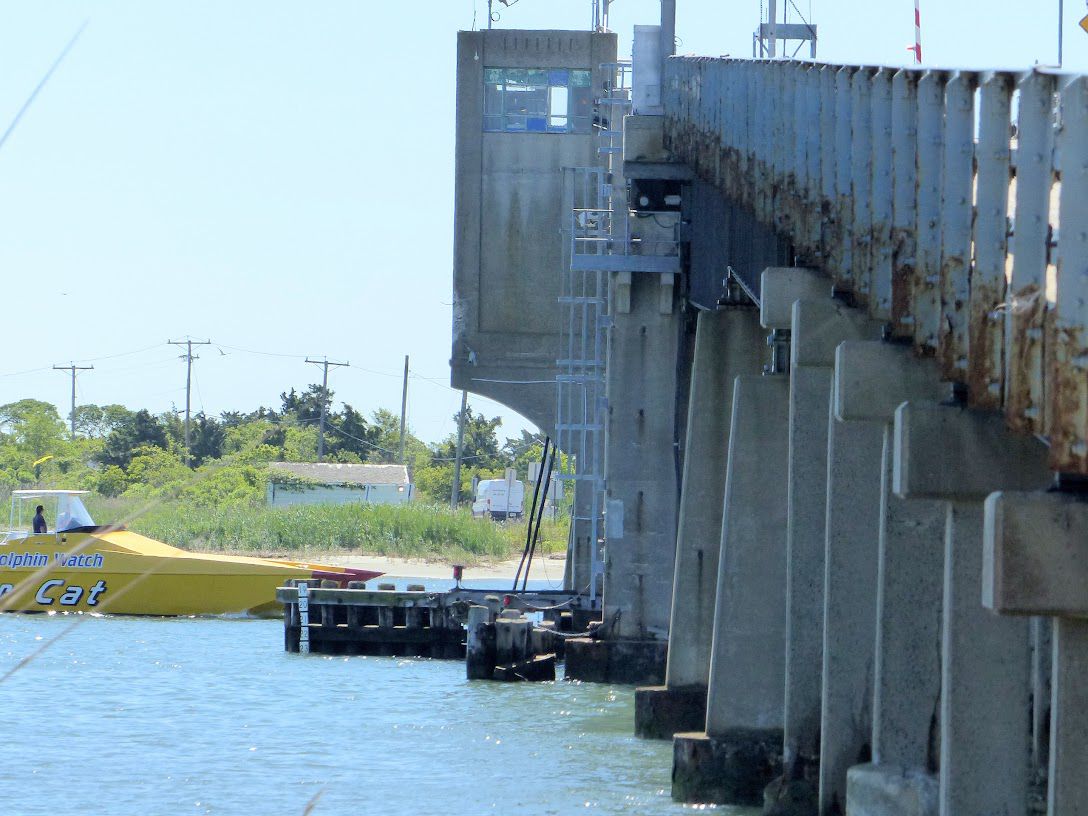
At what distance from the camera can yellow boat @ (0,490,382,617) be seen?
128 ft

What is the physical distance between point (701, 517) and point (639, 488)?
578 cm

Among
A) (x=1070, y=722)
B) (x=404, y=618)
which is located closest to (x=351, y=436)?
(x=404, y=618)

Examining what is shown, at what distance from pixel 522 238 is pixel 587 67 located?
4.21m

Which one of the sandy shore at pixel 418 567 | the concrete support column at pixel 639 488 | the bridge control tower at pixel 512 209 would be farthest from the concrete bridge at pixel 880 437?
the sandy shore at pixel 418 567

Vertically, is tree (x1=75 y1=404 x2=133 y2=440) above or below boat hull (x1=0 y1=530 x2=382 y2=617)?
above

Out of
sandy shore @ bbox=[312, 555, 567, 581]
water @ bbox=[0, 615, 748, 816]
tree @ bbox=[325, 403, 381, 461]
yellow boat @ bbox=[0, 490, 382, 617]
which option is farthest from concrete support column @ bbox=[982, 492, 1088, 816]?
tree @ bbox=[325, 403, 381, 461]

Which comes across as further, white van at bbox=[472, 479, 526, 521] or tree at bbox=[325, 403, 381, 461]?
tree at bbox=[325, 403, 381, 461]

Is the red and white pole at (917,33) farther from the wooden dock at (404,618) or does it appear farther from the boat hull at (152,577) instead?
the boat hull at (152,577)

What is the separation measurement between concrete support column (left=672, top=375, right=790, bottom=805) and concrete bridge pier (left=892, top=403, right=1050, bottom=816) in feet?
25.1

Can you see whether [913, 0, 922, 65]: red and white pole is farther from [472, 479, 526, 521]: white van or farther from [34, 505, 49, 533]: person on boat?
[472, 479, 526, 521]: white van

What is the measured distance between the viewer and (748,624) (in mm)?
16906

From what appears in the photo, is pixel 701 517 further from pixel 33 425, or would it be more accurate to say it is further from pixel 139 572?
pixel 139 572

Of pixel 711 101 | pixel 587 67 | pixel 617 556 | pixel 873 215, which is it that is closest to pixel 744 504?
pixel 711 101

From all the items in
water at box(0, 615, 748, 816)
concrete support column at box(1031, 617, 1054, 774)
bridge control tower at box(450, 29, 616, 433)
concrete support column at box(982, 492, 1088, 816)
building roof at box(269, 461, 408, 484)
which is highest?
bridge control tower at box(450, 29, 616, 433)
